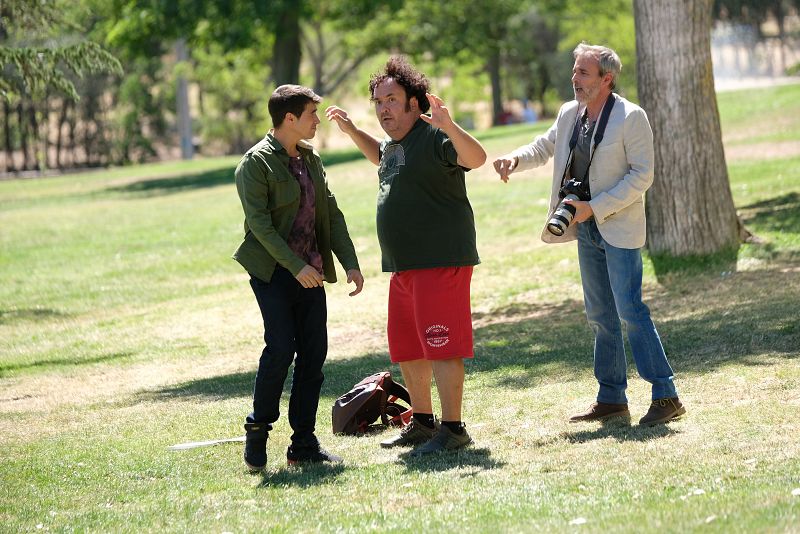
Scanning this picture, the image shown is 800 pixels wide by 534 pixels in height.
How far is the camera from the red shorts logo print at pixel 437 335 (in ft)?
20.5

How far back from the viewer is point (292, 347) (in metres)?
6.18

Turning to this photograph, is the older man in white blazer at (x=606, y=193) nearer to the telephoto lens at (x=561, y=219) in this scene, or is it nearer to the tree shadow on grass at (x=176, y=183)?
the telephoto lens at (x=561, y=219)

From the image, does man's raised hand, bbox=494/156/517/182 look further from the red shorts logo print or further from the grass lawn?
the grass lawn

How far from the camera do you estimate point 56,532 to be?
17.9 feet

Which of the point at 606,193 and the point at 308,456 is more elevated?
the point at 606,193

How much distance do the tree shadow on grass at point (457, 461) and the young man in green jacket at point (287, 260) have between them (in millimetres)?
419

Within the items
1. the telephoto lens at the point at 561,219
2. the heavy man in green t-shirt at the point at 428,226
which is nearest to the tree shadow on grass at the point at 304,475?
the heavy man in green t-shirt at the point at 428,226

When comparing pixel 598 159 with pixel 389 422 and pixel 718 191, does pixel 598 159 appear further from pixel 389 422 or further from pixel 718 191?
pixel 718 191

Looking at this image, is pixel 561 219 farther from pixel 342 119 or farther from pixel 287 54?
pixel 287 54

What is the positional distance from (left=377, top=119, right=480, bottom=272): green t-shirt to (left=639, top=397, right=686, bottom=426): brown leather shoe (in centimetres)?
125

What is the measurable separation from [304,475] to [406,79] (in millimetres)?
1997

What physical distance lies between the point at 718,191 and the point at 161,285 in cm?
783

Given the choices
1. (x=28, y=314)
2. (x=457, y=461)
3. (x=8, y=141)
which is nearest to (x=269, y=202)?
(x=457, y=461)

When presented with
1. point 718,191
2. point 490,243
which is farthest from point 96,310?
point 718,191
